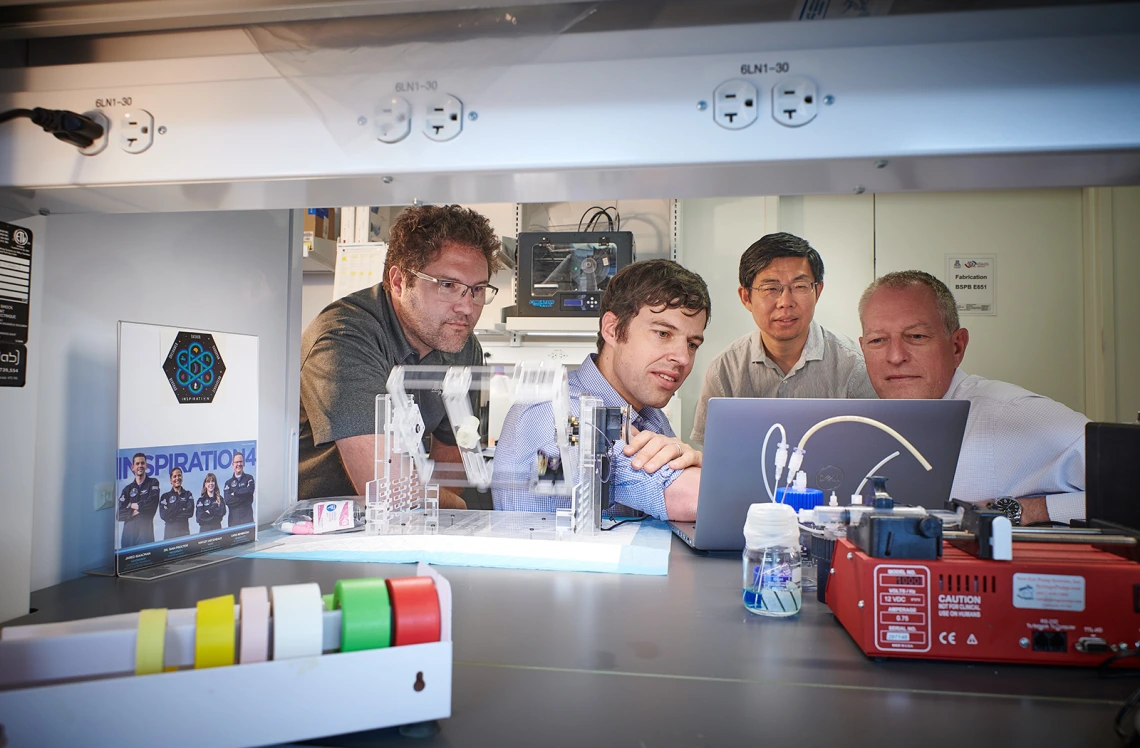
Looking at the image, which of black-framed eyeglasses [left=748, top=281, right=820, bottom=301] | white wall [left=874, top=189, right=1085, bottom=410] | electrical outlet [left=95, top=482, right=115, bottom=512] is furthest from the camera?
black-framed eyeglasses [left=748, top=281, right=820, bottom=301]

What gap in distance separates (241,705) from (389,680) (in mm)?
105

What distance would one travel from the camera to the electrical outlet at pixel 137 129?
0.65 meters

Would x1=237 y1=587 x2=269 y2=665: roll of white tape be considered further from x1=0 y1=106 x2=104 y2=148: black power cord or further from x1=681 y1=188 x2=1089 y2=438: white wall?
x1=681 y1=188 x2=1089 y2=438: white wall

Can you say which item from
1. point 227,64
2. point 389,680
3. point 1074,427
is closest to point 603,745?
point 389,680

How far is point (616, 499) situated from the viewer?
176cm

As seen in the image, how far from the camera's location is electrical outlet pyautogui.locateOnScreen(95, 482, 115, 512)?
3.18 ft

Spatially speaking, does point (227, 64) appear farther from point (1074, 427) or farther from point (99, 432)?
point (1074, 427)

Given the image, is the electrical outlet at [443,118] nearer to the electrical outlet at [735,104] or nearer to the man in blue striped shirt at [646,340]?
the electrical outlet at [735,104]

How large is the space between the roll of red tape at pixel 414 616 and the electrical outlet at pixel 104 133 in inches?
22.0

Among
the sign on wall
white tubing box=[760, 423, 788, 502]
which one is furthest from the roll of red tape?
white tubing box=[760, 423, 788, 502]

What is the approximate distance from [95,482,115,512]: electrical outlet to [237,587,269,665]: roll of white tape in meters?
0.67

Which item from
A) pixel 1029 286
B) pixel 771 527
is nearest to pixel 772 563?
pixel 771 527

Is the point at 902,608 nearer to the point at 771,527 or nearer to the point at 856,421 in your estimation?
the point at 771,527

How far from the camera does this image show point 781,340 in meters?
2.88
